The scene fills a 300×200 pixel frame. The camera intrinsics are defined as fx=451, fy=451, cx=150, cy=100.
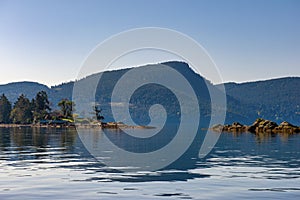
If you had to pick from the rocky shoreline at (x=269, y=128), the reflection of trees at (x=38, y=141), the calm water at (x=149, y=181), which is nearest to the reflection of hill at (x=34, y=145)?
the reflection of trees at (x=38, y=141)

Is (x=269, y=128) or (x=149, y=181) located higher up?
(x=269, y=128)

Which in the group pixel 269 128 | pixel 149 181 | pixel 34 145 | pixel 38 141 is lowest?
pixel 149 181

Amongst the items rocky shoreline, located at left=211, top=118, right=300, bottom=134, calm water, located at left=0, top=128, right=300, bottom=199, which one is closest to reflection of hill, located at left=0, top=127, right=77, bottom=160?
calm water, located at left=0, top=128, right=300, bottom=199

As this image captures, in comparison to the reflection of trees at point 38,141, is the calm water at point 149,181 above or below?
below

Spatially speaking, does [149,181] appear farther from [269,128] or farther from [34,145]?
[269,128]

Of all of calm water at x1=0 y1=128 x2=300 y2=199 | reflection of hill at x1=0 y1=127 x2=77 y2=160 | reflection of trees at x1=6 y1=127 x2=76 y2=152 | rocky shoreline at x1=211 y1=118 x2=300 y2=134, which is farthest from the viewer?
rocky shoreline at x1=211 y1=118 x2=300 y2=134

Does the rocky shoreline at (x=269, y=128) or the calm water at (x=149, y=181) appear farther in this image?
the rocky shoreline at (x=269, y=128)

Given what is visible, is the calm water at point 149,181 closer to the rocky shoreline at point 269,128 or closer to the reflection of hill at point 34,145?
the reflection of hill at point 34,145

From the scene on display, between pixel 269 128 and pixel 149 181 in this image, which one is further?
pixel 269 128

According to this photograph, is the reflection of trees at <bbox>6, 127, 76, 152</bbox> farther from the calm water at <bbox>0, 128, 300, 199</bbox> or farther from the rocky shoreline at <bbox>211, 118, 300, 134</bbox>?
the rocky shoreline at <bbox>211, 118, 300, 134</bbox>

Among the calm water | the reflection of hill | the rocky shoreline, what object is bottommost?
the calm water

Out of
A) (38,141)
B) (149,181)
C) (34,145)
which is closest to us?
(149,181)

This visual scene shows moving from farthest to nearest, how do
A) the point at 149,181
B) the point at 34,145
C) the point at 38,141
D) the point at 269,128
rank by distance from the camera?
the point at 269,128
the point at 38,141
the point at 34,145
the point at 149,181

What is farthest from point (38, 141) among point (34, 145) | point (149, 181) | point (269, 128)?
point (269, 128)
